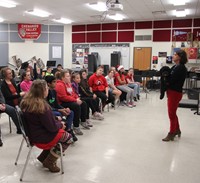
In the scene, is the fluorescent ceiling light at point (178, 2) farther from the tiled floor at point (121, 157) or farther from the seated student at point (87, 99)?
the seated student at point (87, 99)

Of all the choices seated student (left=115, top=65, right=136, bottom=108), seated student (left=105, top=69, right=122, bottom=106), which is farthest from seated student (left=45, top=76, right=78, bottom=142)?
seated student (left=115, top=65, right=136, bottom=108)

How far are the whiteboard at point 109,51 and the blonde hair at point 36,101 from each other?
9920mm

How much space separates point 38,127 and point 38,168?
67cm

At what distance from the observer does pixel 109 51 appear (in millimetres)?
12469

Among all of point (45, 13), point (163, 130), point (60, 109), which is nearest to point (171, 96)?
point (163, 130)

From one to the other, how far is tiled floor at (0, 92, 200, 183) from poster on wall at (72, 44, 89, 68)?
8479 mm

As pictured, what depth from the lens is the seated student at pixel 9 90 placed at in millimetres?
3998

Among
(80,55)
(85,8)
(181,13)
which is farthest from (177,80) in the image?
(80,55)

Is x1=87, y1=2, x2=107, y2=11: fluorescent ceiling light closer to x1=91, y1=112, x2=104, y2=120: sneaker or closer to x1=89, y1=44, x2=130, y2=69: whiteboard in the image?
x1=89, y1=44, x2=130, y2=69: whiteboard

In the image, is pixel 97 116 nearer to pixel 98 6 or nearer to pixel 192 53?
pixel 98 6

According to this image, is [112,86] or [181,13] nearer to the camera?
[112,86]

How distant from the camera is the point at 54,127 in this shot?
2459mm

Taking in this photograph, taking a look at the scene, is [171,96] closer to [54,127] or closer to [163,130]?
[163,130]

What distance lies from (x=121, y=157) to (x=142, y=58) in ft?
30.3
